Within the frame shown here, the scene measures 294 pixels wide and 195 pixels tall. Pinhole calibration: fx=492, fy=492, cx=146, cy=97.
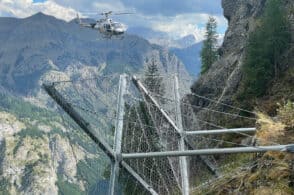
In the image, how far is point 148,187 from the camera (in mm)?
19625

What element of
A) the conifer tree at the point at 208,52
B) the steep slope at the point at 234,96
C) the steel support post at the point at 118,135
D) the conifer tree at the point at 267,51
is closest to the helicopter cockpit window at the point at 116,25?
the steep slope at the point at 234,96

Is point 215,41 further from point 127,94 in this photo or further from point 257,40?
point 127,94

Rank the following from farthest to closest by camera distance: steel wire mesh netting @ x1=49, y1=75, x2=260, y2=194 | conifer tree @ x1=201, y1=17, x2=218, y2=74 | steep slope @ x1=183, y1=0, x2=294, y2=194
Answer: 1. conifer tree @ x1=201, y1=17, x2=218, y2=74
2. steel wire mesh netting @ x1=49, y1=75, x2=260, y2=194
3. steep slope @ x1=183, y1=0, x2=294, y2=194

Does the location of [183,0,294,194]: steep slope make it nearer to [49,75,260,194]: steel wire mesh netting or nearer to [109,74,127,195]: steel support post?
[49,75,260,194]: steel wire mesh netting

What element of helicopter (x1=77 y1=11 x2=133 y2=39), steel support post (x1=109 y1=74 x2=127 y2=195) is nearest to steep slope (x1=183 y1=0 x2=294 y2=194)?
steel support post (x1=109 y1=74 x2=127 y2=195)

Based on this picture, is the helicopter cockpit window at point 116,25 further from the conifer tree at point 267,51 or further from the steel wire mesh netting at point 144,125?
the steel wire mesh netting at point 144,125

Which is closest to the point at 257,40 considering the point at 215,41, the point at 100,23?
the point at 100,23

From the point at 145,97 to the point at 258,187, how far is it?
8087 mm

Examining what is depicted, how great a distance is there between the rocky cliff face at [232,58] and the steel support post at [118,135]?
30968 mm

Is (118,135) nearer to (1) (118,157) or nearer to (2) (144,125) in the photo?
(1) (118,157)

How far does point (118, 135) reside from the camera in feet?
58.0

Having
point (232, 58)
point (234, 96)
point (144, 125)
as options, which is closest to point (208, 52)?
point (232, 58)

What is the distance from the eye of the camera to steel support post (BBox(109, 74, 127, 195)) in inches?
664

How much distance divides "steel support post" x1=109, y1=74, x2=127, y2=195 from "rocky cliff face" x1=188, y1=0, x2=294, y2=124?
30968 millimetres
